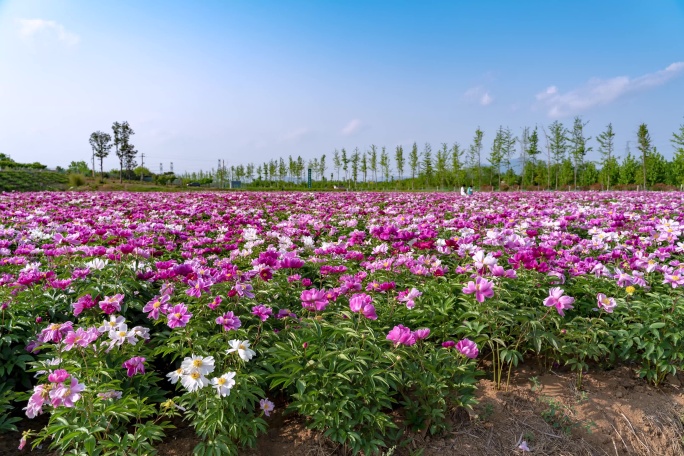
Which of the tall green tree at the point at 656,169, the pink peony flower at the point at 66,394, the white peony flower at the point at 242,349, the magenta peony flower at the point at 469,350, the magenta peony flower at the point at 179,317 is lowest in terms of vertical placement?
the magenta peony flower at the point at 469,350

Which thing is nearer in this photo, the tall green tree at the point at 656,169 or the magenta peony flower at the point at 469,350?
the magenta peony flower at the point at 469,350

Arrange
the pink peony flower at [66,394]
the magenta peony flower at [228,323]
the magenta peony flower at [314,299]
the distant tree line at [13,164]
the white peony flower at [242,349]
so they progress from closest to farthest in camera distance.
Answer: the pink peony flower at [66,394]
the white peony flower at [242,349]
the magenta peony flower at [228,323]
the magenta peony flower at [314,299]
the distant tree line at [13,164]

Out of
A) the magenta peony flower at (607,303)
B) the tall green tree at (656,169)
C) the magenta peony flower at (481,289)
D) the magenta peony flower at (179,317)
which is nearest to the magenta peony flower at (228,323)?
the magenta peony flower at (179,317)

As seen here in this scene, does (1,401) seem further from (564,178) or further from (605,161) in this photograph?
(564,178)

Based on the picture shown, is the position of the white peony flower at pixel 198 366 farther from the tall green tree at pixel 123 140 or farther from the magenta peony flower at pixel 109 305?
the tall green tree at pixel 123 140

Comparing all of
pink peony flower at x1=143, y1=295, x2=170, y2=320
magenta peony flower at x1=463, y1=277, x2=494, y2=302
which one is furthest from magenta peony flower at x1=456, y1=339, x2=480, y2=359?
pink peony flower at x1=143, y1=295, x2=170, y2=320

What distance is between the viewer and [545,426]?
268cm

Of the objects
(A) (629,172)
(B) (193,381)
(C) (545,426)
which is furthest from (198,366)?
(A) (629,172)

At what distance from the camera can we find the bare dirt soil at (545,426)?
2.46 metres

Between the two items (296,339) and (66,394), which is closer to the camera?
(66,394)

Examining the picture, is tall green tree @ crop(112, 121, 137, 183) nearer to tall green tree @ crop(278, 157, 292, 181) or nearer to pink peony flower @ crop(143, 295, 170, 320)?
tall green tree @ crop(278, 157, 292, 181)

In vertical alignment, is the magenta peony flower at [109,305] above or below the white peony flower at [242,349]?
above

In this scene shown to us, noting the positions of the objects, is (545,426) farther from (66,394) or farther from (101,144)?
(101,144)

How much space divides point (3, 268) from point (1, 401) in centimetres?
258
